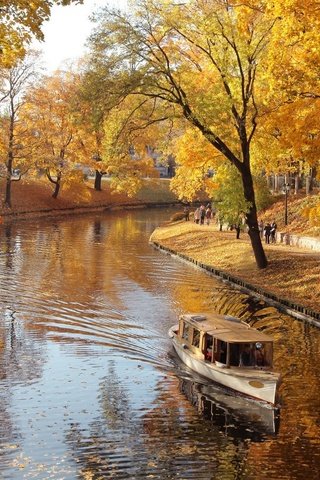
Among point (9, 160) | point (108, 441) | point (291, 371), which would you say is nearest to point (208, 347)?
point (291, 371)

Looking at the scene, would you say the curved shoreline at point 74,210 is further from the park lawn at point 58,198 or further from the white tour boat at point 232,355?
the white tour boat at point 232,355

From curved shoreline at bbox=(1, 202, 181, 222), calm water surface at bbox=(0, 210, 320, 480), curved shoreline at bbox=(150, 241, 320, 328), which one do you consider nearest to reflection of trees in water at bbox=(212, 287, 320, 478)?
calm water surface at bbox=(0, 210, 320, 480)

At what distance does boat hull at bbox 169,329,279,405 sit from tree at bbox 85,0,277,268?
15076mm

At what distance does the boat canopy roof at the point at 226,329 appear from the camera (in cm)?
1945

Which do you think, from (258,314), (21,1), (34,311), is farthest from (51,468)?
(258,314)

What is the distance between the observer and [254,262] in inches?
1458

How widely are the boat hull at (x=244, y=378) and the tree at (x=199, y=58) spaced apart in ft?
49.5

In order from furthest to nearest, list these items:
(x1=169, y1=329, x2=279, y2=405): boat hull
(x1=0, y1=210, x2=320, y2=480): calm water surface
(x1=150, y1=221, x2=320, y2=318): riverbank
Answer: (x1=150, y1=221, x2=320, y2=318): riverbank → (x1=169, y1=329, x2=279, y2=405): boat hull → (x1=0, y1=210, x2=320, y2=480): calm water surface

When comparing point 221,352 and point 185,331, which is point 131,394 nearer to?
point 221,352

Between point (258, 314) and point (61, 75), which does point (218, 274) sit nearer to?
point (258, 314)

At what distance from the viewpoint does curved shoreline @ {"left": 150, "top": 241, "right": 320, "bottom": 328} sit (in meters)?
26.8

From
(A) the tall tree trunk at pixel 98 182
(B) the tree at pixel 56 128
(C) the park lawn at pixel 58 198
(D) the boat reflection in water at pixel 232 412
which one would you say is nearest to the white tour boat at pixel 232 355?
(D) the boat reflection in water at pixel 232 412

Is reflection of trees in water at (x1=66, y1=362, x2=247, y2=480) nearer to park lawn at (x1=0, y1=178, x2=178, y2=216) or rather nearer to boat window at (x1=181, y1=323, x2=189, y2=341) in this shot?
boat window at (x1=181, y1=323, x2=189, y2=341)

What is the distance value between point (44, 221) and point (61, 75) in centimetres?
2096
